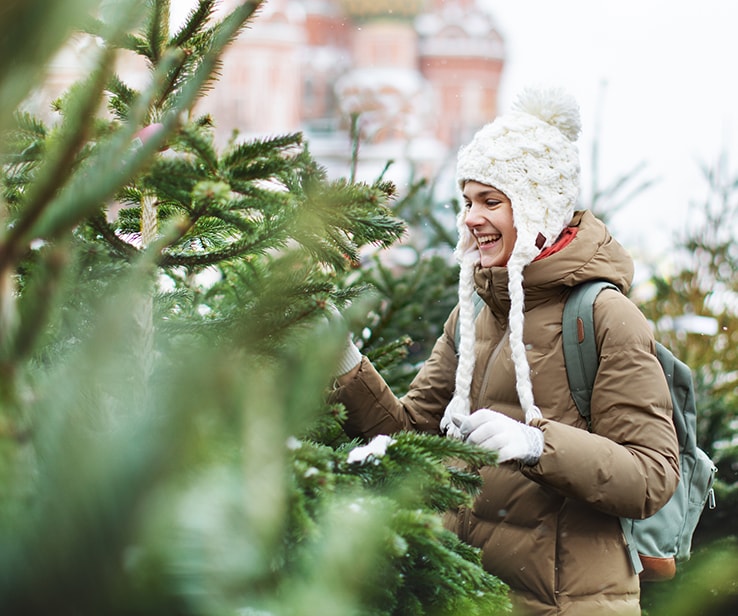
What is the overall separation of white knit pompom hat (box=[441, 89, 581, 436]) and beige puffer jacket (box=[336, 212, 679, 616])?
0.20 ft

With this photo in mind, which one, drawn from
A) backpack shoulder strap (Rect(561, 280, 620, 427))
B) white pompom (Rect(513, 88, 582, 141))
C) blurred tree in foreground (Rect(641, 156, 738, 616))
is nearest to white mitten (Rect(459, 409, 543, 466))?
backpack shoulder strap (Rect(561, 280, 620, 427))

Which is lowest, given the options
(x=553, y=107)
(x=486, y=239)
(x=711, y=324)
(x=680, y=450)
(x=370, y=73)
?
(x=711, y=324)

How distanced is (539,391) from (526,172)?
527 mm

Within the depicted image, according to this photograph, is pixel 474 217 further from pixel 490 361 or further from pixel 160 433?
pixel 160 433

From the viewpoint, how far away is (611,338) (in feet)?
5.65

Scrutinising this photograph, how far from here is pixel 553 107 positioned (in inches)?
79.6

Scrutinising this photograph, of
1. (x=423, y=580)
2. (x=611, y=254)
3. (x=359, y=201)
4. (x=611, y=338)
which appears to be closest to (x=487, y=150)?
(x=611, y=254)

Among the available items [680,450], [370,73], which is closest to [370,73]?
[370,73]

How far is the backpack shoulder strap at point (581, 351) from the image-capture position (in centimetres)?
176

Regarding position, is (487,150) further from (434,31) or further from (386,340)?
(434,31)

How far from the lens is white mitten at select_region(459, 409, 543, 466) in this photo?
154 cm

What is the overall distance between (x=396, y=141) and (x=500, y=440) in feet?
98.1

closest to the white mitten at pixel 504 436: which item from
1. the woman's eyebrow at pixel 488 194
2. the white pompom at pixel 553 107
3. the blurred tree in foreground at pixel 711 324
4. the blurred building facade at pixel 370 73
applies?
the woman's eyebrow at pixel 488 194

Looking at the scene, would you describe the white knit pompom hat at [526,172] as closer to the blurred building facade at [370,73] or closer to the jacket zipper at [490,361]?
the jacket zipper at [490,361]
